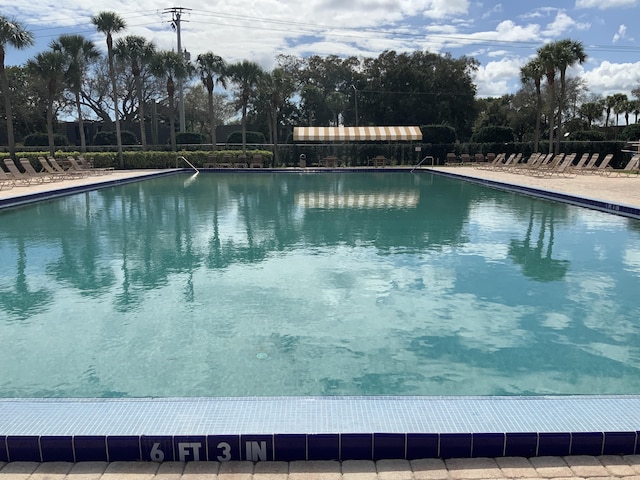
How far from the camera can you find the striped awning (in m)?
30.7

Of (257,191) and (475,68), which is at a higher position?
(475,68)

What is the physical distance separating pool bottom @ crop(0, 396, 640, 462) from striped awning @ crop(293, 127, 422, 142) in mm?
28747

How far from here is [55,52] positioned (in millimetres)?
25375

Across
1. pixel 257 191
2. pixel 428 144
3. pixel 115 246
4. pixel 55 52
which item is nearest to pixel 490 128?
pixel 428 144

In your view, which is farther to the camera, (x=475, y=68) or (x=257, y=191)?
(x=475, y=68)

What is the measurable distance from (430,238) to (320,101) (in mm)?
36649

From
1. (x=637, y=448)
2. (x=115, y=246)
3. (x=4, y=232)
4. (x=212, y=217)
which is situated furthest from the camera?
(x=212, y=217)

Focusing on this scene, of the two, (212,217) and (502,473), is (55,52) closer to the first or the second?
(212,217)

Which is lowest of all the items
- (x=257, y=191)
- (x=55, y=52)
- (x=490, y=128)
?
(x=257, y=191)

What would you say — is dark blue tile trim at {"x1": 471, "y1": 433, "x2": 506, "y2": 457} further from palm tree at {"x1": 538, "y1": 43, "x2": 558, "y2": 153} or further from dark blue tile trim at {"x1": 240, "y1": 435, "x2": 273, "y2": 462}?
palm tree at {"x1": 538, "y1": 43, "x2": 558, "y2": 153}

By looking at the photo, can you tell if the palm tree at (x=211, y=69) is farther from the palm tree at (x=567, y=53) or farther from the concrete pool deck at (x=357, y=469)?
the concrete pool deck at (x=357, y=469)

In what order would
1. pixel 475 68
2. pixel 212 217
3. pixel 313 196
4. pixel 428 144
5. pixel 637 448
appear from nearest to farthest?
pixel 637 448 → pixel 212 217 → pixel 313 196 → pixel 428 144 → pixel 475 68

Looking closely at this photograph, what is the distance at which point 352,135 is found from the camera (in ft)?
102

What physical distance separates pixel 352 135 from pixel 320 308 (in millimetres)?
27102
